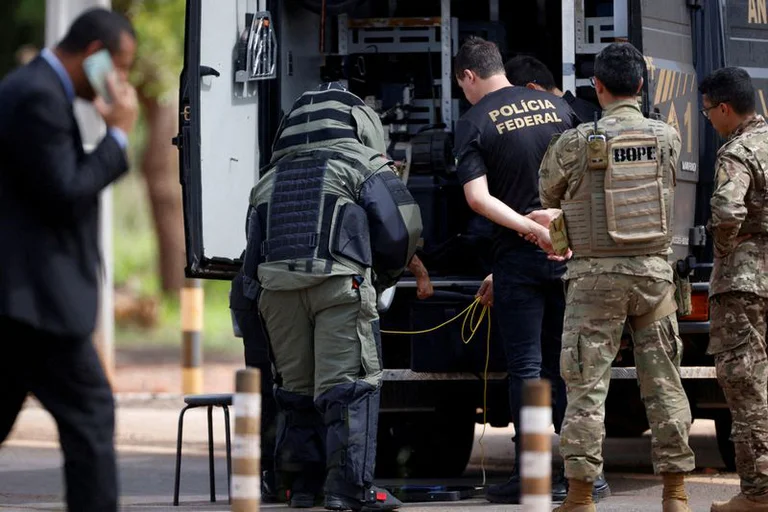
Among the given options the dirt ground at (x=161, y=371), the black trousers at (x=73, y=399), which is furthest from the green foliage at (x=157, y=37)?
the black trousers at (x=73, y=399)

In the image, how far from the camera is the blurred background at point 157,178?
1978 cm

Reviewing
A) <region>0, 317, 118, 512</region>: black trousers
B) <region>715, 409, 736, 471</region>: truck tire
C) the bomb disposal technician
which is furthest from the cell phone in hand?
<region>715, 409, 736, 471</region>: truck tire

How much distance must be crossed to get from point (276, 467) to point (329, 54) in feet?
8.99

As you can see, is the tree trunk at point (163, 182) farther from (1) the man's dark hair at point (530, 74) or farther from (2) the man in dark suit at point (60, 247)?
(2) the man in dark suit at point (60, 247)

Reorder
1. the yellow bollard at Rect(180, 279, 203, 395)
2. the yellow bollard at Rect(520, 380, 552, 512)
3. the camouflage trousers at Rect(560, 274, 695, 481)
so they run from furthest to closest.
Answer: the yellow bollard at Rect(180, 279, 203, 395), the camouflage trousers at Rect(560, 274, 695, 481), the yellow bollard at Rect(520, 380, 552, 512)

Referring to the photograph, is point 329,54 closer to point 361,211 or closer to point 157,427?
point 361,211

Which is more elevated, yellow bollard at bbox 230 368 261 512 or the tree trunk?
the tree trunk

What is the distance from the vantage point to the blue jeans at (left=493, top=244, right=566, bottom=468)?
276 inches

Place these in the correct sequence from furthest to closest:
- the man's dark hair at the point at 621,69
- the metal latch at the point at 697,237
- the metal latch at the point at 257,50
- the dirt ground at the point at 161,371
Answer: the dirt ground at the point at 161,371 → the metal latch at the point at 257,50 → the metal latch at the point at 697,237 → the man's dark hair at the point at 621,69

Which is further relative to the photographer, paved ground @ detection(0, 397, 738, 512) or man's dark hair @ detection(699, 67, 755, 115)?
paved ground @ detection(0, 397, 738, 512)

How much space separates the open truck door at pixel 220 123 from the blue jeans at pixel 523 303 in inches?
53.7

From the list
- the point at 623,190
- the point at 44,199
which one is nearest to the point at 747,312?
the point at 623,190

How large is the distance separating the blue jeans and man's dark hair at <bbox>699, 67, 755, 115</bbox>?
102 centimetres

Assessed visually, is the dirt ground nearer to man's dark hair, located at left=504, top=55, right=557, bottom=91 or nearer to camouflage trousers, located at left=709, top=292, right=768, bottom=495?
man's dark hair, located at left=504, top=55, right=557, bottom=91
